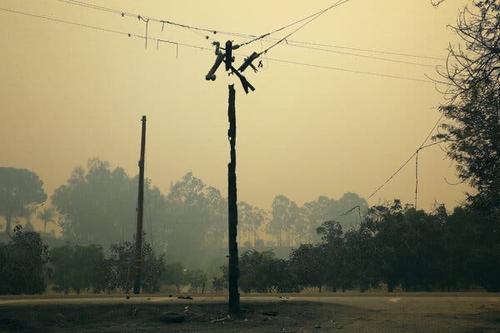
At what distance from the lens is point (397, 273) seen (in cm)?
3862

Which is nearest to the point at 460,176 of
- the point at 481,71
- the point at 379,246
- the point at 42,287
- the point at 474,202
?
the point at 474,202

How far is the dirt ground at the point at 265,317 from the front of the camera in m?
15.3

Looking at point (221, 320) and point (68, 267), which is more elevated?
point (68, 267)

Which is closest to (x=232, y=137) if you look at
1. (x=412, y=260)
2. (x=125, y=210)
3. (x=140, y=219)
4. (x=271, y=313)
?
(x=271, y=313)

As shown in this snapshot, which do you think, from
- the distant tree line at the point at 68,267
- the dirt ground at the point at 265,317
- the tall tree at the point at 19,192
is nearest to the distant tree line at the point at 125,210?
the tall tree at the point at 19,192

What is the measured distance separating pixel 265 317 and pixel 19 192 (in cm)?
12929

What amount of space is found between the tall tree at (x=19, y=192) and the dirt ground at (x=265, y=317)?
399 ft

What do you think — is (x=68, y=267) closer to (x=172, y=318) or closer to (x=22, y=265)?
(x=22, y=265)

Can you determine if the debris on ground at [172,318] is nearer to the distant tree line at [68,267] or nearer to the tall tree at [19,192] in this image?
the distant tree line at [68,267]

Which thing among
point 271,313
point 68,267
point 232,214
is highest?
point 232,214

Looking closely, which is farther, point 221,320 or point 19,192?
point 19,192

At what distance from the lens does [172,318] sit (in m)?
17.0

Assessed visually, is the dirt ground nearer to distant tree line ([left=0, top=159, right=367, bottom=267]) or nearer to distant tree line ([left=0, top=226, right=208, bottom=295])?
distant tree line ([left=0, top=226, right=208, bottom=295])

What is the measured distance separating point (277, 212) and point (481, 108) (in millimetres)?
138563
